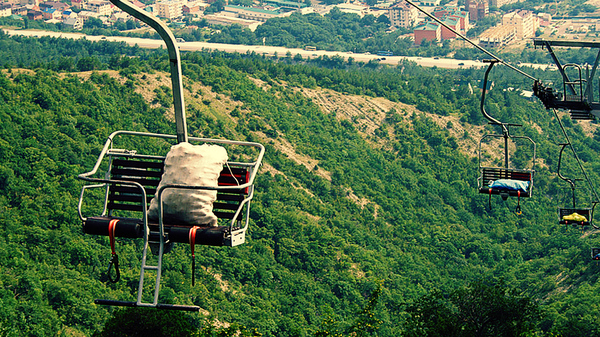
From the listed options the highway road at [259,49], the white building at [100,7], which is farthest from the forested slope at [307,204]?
the white building at [100,7]

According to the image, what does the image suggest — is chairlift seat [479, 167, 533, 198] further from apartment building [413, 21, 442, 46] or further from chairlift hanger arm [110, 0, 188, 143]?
apartment building [413, 21, 442, 46]

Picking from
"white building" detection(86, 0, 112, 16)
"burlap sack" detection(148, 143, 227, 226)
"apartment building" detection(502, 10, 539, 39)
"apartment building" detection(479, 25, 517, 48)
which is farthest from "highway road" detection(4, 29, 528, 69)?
"burlap sack" detection(148, 143, 227, 226)

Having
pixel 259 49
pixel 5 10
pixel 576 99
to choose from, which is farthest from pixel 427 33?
pixel 576 99

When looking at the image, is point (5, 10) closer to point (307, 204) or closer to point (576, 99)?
point (307, 204)

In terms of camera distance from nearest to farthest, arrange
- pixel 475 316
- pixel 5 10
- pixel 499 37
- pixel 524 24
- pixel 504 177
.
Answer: pixel 504 177, pixel 475 316, pixel 499 37, pixel 524 24, pixel 5 10

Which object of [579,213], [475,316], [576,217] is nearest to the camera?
[576,217]

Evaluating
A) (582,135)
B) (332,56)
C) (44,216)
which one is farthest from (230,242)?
(332,56)
